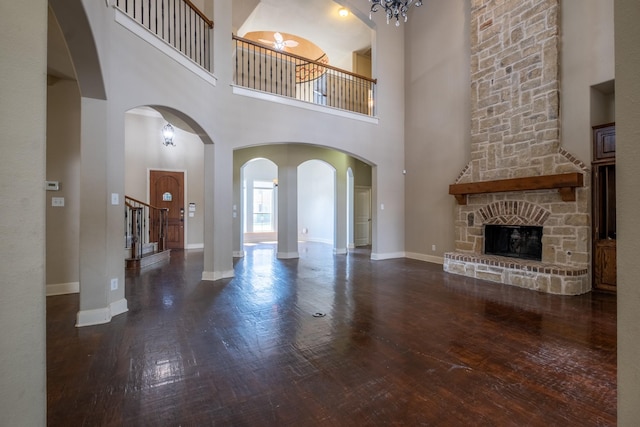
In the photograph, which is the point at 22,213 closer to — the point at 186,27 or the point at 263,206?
the point at 186,27

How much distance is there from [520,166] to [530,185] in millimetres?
495

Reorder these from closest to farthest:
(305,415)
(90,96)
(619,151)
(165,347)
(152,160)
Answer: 1. (619,151)
2. (305,415)
3. (165,347)
4. (90,96)
5. (152,160)

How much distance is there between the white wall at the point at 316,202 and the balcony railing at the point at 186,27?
604cm

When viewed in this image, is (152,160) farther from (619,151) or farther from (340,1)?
(619,151)

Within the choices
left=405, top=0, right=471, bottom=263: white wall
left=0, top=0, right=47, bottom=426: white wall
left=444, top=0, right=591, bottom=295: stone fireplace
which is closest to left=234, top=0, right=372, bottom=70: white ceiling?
left=405, top=0, right=471, bottom=263: white wall

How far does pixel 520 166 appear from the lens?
16.7ft

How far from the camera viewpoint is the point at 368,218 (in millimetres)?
10586

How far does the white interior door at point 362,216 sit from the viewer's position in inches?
400

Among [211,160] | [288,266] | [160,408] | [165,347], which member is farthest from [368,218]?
[160,408]

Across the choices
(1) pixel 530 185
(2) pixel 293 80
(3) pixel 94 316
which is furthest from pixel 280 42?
(3) pixel 94 316

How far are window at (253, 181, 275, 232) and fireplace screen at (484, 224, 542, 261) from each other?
9.10m

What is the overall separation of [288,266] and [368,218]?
16.3 feet

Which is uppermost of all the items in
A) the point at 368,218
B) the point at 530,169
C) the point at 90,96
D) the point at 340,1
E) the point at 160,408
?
the point at 340,1

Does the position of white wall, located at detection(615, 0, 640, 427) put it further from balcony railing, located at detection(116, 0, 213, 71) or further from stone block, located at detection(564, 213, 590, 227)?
balcony railing, located at detection(116, 0, 213, 71)
